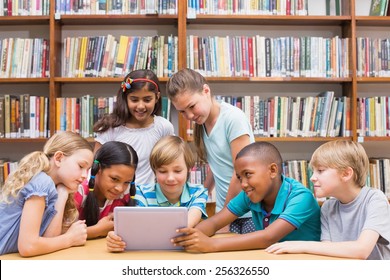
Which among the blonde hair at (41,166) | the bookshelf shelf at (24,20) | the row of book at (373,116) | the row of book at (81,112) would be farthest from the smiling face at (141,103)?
the row of book at (373,116)

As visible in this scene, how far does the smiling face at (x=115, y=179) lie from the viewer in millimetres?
1888

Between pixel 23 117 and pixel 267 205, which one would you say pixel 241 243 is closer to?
pixel 267 205

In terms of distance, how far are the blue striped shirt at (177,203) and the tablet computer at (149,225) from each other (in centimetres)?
39

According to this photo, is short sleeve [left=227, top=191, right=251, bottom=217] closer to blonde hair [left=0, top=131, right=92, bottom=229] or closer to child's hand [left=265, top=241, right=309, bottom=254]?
child's hand [left=265, top=241, right=309, bottom=254]

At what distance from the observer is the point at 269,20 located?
3.40 metres

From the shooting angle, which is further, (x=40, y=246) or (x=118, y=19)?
(x=118, y=19)

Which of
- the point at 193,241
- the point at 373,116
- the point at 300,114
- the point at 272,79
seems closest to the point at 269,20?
the point at 272,79

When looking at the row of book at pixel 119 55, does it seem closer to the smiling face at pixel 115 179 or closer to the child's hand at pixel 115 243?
the smiling face at pixel 115 179

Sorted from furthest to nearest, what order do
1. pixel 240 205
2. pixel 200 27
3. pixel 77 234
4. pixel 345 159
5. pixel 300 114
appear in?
pixel 200 27 < pixel 300 114 < pixel 240 205 < pixel 345 159 < pixel 77 234

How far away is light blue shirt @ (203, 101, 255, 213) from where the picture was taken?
2.10m

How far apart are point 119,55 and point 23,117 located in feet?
2.40

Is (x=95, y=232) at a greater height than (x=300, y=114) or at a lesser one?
lesser
